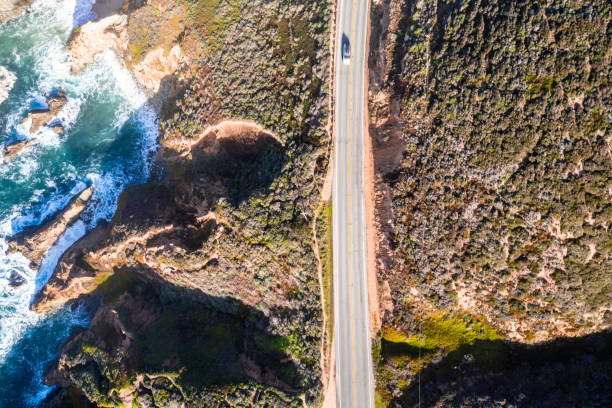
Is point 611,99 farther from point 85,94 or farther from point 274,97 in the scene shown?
point 85,94

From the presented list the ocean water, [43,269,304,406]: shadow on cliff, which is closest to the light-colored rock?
the ocean water

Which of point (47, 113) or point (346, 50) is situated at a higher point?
point (346, 50)

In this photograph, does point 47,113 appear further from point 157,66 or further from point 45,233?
point 157,66

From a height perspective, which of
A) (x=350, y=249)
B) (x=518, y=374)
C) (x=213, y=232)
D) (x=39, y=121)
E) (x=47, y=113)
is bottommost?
(x=518, y=374)

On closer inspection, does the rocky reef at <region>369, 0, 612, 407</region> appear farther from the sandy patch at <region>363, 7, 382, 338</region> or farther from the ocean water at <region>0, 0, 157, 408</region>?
the ocean water at <region>0, 0, 157, 408</region>

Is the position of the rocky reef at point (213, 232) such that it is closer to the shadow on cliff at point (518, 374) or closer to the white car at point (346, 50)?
the white car at point (346, 50)

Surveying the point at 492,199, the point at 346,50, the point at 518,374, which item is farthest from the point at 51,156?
A: the point at 518,374

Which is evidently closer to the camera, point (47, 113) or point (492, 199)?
point (492, 199)
